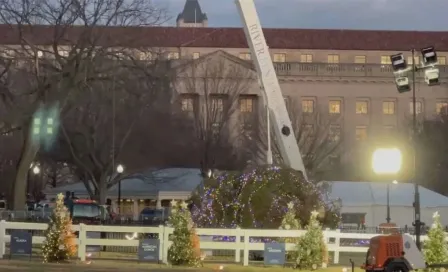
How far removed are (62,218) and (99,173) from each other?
104ft

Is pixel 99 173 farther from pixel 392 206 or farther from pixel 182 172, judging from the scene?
pixel 392 206

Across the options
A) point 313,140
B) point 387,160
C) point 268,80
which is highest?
point 313,140

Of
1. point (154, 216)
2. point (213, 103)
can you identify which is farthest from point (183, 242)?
point (213, 103)

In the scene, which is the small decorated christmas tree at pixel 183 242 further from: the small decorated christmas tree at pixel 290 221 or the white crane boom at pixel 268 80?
the white crane boom at pixel 268 80

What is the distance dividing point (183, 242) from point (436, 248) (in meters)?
7.71

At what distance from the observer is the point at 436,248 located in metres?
23.0

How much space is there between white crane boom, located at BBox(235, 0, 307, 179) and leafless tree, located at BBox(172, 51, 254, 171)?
Result: 26.0 m

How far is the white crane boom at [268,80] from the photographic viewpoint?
127 feet

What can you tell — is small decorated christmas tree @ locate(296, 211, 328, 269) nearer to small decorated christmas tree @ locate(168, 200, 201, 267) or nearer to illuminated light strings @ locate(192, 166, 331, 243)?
small decorated christmas tree @ locate(168, 200, 201, 267)

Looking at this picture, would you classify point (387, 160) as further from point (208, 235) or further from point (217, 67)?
point (217, 67)

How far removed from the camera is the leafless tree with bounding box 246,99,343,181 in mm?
70000

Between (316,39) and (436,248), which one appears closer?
(436,248)

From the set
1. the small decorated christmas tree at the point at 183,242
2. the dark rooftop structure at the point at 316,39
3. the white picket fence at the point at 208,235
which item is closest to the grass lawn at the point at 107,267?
the small decorated christmas tree at the point at 183,242

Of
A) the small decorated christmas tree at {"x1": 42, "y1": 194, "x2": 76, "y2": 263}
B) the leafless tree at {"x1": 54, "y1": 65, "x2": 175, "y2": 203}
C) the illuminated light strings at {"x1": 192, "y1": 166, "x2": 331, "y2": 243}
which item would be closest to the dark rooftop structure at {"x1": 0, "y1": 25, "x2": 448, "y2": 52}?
the leafless tree at {"x1": 54, "y1": 65, "x2": 175, "y2": 203}
